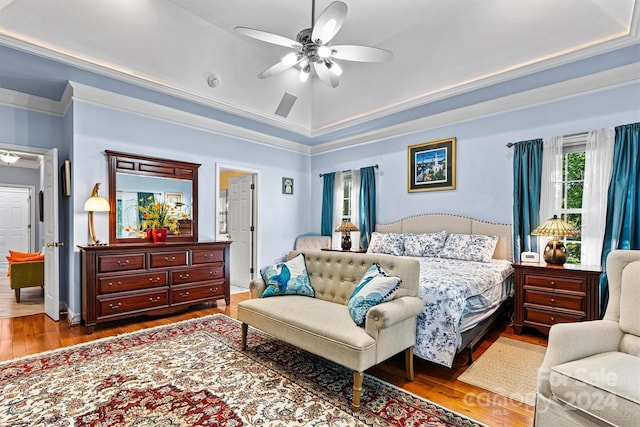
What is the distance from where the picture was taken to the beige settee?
2.04 m

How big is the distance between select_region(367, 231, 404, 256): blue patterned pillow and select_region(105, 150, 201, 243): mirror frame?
9.02 ft

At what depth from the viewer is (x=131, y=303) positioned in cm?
368

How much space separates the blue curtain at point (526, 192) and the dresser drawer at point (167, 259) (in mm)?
4208

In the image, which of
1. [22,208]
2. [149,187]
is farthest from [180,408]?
[22,208]

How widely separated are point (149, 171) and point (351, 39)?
3266 mm

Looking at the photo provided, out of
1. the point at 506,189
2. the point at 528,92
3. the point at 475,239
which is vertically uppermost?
the point at 528,92

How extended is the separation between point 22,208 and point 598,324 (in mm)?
11765

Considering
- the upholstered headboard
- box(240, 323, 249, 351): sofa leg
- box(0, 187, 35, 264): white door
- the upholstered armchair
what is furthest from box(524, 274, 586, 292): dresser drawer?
box(0, 187, 35, 264): white door

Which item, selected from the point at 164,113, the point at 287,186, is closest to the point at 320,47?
the point at 164,113

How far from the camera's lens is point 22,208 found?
27.9ft

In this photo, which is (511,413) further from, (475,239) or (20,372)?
(20,372)

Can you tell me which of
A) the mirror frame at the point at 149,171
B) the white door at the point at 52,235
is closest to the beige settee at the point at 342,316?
the mirror frame at the point at 149,171

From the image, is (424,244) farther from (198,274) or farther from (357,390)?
(198,274)

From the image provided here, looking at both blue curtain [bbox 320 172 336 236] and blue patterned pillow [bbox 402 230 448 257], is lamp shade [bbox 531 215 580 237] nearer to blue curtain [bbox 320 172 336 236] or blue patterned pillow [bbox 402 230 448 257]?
blue patterned pillow [bbox 402 230 448 257]
